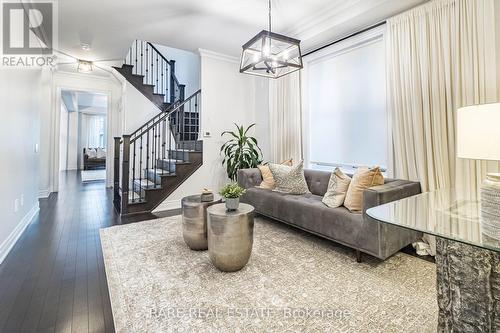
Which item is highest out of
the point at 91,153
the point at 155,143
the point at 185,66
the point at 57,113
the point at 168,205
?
the point at 185,66

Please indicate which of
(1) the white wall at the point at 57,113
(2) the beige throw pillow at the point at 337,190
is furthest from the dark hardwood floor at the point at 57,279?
(1) the white wall at the point at 57,113

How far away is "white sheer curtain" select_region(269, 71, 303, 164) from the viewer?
4.24 meters

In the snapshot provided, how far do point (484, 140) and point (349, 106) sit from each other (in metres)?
2.31

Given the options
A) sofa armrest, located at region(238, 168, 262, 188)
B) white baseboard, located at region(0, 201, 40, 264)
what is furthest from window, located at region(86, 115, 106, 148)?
sofa armrest, located at region(238, 168, 262, 188)

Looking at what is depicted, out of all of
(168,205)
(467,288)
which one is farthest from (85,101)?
(467,288)

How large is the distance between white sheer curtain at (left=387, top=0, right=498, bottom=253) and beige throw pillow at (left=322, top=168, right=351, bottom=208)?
30.7 inches

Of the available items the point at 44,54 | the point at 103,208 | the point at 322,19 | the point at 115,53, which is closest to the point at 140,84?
the point at 115,53

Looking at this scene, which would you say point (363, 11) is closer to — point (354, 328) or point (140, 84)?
point (354, 328)

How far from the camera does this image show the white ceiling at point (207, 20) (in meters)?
3.08

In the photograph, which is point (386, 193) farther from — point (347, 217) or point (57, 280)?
point (57, 280)

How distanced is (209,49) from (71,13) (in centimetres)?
211

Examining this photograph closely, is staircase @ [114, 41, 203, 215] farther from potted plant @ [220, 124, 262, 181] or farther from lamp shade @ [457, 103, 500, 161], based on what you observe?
lamp shade @ [457, 103, 500, 161]

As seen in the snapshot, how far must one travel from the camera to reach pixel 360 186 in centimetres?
253

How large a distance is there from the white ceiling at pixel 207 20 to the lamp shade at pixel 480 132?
2044 mm
